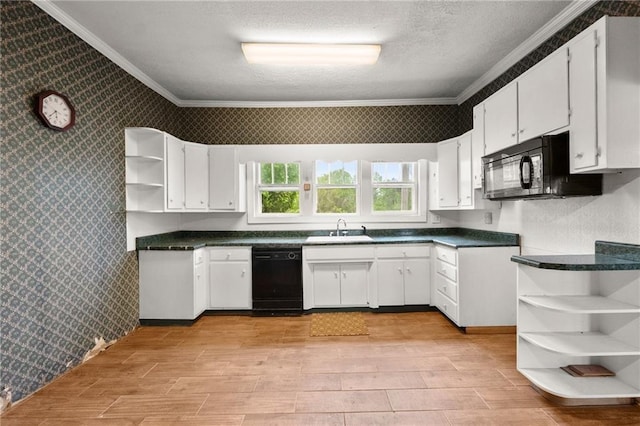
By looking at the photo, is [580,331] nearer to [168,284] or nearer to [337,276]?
[337,276]

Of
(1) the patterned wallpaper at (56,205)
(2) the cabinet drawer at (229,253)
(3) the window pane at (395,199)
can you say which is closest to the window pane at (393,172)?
(3) the window pane at (395,199)

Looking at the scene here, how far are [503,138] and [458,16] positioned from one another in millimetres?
1042

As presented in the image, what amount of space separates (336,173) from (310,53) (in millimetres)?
1864

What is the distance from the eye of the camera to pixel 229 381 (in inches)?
98.6

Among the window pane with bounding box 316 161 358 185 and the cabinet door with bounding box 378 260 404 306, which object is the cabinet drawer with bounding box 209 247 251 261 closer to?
the window pane with bounding box 316 161 358 185

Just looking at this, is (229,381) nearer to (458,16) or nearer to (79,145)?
(79,145)

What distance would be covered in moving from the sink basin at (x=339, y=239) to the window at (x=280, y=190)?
1.76ft

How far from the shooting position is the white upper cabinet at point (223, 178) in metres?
4.28

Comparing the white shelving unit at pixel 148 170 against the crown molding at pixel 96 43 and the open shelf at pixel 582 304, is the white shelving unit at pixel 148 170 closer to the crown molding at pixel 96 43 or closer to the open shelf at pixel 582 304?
the crown molding at pixel 96 43

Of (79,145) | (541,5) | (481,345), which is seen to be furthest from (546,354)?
(79,145)

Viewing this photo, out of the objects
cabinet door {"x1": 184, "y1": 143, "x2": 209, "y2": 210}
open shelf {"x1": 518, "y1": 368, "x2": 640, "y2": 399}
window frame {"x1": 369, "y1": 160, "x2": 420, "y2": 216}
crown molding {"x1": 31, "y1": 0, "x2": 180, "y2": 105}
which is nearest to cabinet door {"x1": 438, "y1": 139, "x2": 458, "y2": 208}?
window frame {"x1": 369, "y1": 160, "x2": 420, "y2": 216}

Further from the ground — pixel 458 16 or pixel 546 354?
pixel 458 16

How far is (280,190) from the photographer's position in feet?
15.2

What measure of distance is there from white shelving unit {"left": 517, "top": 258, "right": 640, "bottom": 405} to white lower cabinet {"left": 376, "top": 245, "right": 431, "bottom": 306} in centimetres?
168
